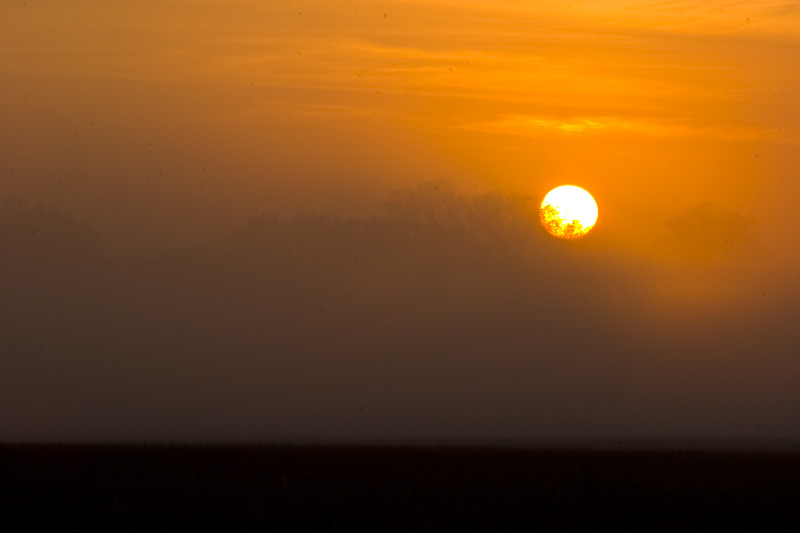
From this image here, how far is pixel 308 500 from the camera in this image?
1598 cm

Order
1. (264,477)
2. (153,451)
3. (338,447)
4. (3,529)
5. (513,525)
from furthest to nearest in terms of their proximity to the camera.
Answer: (338,447) → (153,451) → (264,477) → (513,525) → (3,529)

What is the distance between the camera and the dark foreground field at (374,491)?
594 inches

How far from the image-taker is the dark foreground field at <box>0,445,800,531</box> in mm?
15094

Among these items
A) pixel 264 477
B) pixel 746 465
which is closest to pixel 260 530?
pixel 264 477

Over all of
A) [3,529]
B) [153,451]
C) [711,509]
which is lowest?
[3,529]

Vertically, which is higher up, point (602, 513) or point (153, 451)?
point (153, 451)

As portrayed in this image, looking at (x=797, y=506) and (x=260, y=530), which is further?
(x=797, y=506)

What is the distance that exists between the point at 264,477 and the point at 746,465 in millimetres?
10278

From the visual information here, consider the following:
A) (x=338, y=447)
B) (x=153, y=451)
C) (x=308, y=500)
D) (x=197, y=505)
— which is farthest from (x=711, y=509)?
(x=153, y=451)

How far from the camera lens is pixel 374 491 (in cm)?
1694

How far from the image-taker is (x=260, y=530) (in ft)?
48.0

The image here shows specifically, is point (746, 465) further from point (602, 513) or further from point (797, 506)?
point (602, 513)

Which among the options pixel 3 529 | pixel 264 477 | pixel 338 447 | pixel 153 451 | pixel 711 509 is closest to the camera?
pixel 3 529

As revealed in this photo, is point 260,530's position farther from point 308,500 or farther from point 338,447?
point 338,447
